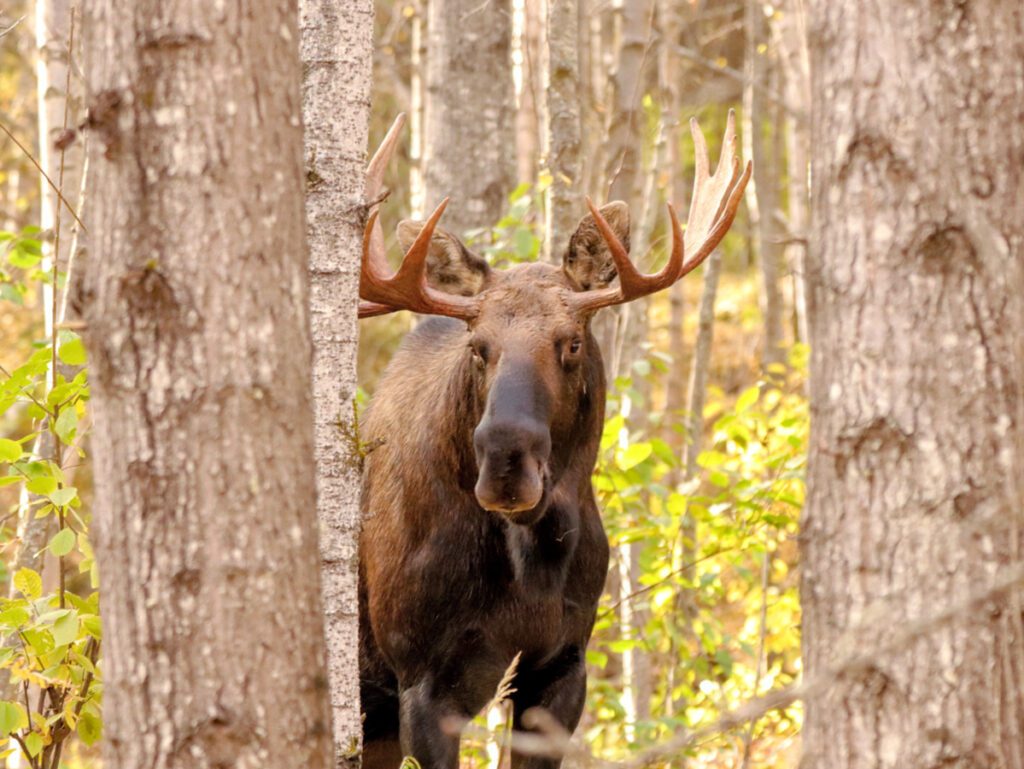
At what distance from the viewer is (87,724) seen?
4.87 metres

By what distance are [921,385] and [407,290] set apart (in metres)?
2.94

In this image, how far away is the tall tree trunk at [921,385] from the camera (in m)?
3.03

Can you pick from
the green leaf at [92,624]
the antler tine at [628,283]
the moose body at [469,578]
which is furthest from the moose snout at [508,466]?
the green leaf at [92,624]

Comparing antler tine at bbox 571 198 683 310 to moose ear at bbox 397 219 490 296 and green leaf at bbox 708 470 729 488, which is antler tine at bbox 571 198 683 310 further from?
green leaf at bbox 708 470 729 488

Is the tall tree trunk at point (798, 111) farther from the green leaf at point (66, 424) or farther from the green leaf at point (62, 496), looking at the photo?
the green leaf at point (62, 496)

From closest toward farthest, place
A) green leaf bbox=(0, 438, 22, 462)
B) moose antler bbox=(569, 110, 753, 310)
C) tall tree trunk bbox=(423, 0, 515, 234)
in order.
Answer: green leaf bbox=(0, 438, 22, 462), moose antler bbox=(569, 110, 753, 310), tall tree trunk bbox=(423, 0, 515, 234)

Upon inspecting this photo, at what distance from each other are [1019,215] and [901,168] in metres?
0.29

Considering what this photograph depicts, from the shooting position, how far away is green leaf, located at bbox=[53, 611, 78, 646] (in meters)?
4.42

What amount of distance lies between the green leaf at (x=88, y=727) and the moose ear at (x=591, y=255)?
2468 mm

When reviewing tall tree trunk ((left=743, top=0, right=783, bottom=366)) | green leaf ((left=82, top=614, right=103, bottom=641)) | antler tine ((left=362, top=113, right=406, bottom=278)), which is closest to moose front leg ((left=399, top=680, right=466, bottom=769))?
green leaf ((left=82, top=614, right=103, bottom=641))

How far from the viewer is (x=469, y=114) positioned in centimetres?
888

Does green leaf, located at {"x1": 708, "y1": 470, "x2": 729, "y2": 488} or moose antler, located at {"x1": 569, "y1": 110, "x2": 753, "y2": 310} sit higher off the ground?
moose antler, located at {"x1": 569, "y1": 110, "x2": 753, "y2": 310}

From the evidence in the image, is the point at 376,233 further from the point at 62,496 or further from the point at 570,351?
the point at 62,496

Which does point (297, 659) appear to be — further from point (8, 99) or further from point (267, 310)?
point (8, 99)
